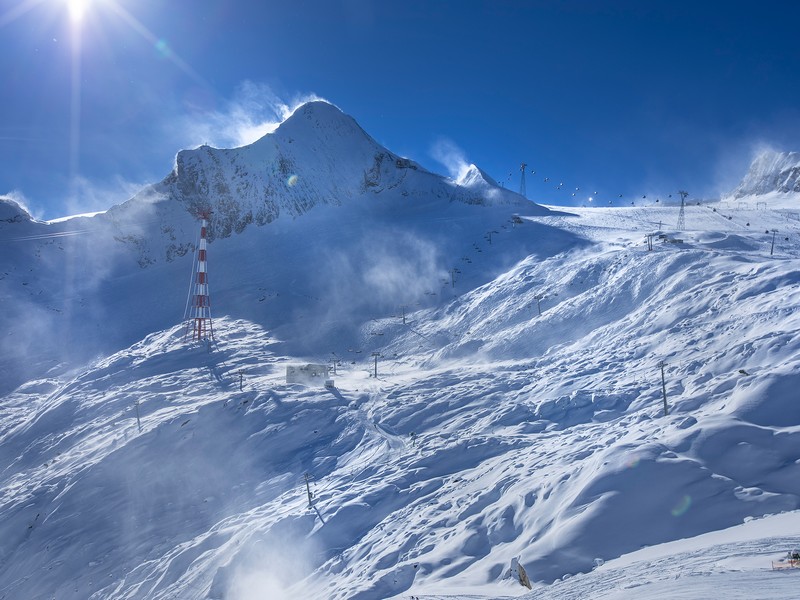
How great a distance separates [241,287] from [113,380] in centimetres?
2060

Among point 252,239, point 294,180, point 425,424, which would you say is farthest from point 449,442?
point 294,180

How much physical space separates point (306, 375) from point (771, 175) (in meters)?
121

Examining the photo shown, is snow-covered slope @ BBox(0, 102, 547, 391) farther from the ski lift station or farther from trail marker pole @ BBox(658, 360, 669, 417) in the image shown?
trail marker pole @ BBox(658, 360, 669, 417)

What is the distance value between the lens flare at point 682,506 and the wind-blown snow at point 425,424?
0.06m

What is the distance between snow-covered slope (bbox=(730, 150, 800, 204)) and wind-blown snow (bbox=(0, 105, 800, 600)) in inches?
2149

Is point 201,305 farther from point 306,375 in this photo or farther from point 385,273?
point 385,273

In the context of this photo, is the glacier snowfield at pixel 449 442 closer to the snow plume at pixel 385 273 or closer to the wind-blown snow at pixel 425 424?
the wind-blown snow at pixel 425 424

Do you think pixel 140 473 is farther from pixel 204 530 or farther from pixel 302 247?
pixel 302 247

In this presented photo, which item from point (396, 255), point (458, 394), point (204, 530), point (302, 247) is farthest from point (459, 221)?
point (204, 530)

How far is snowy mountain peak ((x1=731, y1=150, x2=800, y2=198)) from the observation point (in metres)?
104

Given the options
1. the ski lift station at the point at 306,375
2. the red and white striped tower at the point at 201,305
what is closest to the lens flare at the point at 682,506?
the ski lift station at the point at 306,375

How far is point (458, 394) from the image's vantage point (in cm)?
2831

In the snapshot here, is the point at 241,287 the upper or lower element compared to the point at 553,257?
upper

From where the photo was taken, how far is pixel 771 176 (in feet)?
365
